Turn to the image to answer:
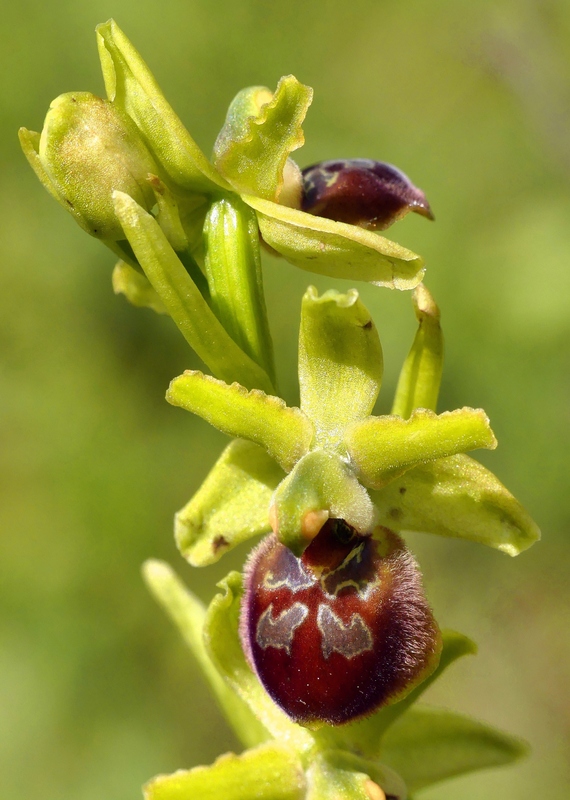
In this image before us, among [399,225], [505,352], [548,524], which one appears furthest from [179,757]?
[399,225]

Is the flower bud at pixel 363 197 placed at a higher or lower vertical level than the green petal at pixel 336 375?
higher

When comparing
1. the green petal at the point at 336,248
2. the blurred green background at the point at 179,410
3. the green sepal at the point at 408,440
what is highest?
the green petal at the point at 336,248

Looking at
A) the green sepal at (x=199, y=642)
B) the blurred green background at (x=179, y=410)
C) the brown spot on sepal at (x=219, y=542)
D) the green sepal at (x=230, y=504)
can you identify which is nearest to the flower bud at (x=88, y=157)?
the green sepal at (x=230, y=504)

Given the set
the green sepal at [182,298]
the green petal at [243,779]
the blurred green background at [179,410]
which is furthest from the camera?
the blurred green background at [179,410]

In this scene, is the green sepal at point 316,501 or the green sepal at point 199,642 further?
the green sepal at point 199,642

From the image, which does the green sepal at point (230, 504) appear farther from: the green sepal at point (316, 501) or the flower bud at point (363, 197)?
the flower bud at point (363, 197)

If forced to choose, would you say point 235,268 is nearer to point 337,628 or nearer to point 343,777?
point 337,628

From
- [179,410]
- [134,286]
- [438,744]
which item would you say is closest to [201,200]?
[134,286]

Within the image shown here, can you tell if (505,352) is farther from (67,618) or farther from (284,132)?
(284,132)
